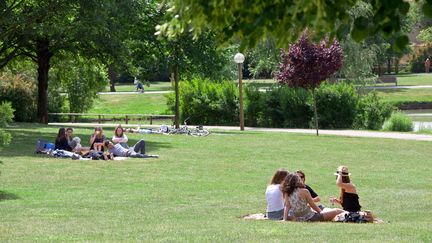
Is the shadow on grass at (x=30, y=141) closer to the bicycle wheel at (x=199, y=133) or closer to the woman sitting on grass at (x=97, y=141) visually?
the woman sitting on grass at (x=97, y=141)

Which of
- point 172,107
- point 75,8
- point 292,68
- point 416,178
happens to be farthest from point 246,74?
point 416,178

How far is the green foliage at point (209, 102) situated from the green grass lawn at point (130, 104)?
992 cm

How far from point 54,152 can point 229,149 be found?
19.9 ft

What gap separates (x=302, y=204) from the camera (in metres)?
12.8

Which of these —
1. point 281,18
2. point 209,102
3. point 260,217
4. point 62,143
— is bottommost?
point 260,217

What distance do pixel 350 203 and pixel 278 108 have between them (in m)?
28.2

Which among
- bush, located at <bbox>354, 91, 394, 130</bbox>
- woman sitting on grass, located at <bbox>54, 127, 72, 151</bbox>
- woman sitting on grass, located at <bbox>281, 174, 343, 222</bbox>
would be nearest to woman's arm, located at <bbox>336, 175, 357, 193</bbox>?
→ woman sitting on grass, located at <bbox>281, 174, 343, 222</bbox>

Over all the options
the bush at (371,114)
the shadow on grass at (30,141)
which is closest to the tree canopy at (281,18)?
the shadow on grass at (30,141)

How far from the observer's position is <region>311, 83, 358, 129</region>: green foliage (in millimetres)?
39281

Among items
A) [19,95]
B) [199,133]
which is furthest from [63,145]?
[19,95]

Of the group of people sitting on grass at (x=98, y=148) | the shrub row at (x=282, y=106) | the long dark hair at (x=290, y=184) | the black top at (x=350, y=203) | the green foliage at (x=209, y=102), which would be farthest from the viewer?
the green foliage at (x=209, y=102)

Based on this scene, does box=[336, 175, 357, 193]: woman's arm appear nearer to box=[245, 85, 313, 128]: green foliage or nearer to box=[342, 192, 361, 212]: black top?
box=[342, 192, 361, 212]: black top

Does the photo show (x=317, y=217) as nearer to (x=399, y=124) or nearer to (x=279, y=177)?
(x=279, y=177)

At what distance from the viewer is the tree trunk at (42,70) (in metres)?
36.3
